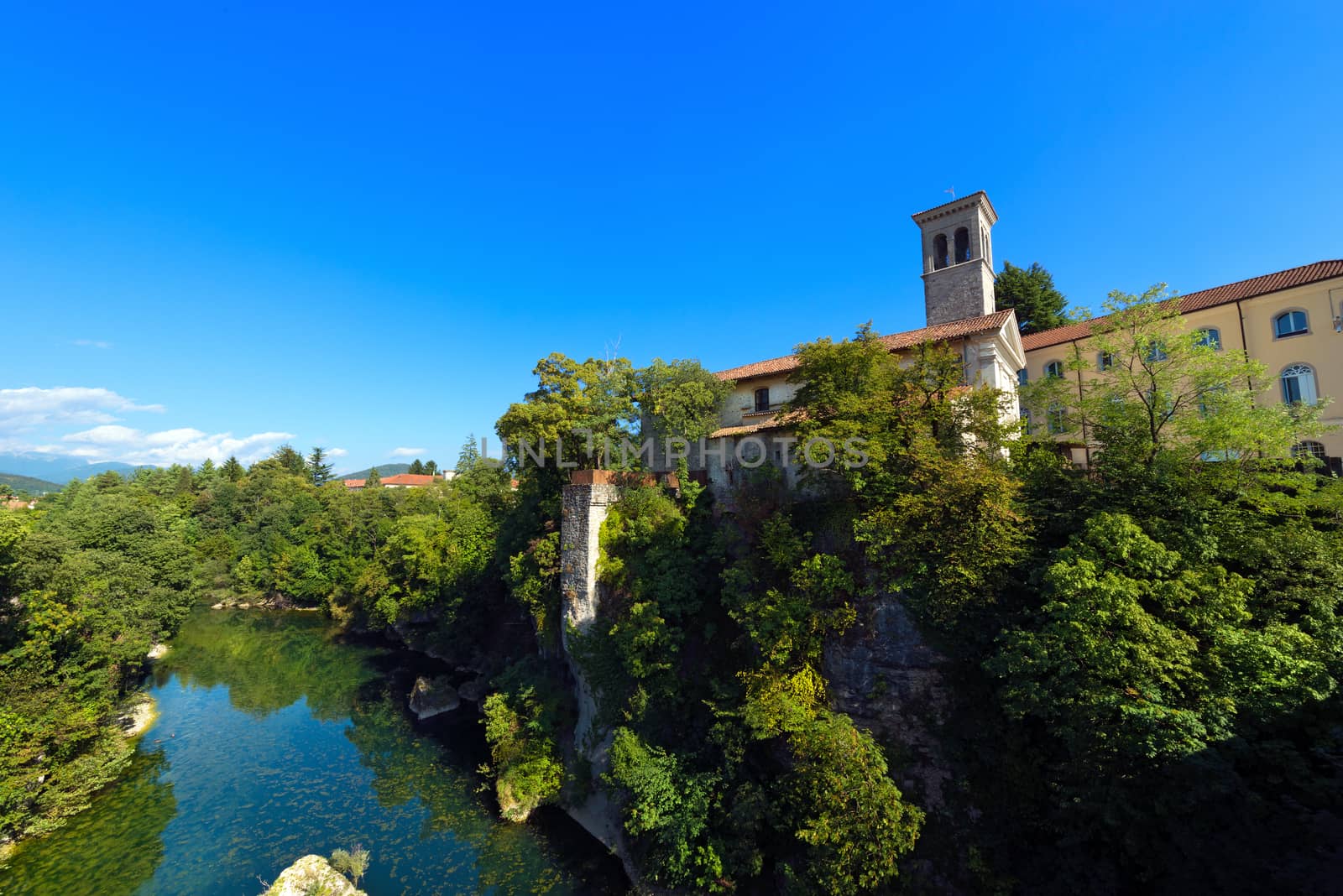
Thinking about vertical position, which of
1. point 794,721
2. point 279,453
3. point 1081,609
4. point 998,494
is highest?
point 279,453

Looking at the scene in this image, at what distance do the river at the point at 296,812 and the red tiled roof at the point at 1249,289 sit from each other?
28.6 meters

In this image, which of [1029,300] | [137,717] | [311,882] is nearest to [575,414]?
[311,882]

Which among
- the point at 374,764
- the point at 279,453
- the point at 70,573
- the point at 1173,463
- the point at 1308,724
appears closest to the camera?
the point at 1308,724

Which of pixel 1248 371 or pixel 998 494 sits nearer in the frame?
pixel 998 494

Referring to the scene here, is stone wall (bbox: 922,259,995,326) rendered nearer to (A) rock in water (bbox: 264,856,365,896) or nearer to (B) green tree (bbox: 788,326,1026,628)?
(B) green tree (bbox: 788,326,1026,628)

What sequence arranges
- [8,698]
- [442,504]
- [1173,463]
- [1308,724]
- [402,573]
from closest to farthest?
[1308,724] < [1173,463] < [8,698] < [402,573] < [442,504]

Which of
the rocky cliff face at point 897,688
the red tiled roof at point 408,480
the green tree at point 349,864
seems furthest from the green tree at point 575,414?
the red tiled roof at point 408,480

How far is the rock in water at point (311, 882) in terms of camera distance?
543 inches

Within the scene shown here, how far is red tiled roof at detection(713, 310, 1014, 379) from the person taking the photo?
1980 cm

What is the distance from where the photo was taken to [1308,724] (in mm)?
8383

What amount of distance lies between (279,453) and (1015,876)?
99.7 m

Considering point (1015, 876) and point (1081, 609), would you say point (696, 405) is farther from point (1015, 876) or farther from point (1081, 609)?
point (1015, 876)

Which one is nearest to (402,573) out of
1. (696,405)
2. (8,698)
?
(8,698)

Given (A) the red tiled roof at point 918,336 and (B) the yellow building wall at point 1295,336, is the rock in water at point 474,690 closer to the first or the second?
(A) the red tiled roof at point 918,336
